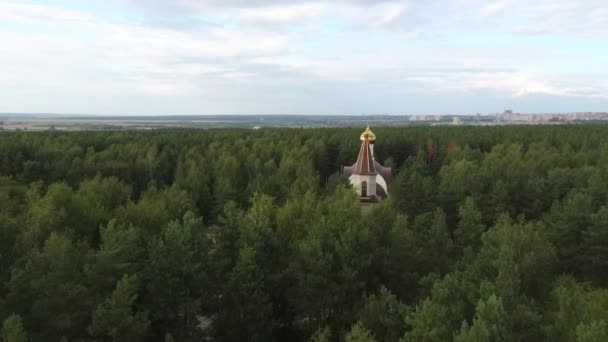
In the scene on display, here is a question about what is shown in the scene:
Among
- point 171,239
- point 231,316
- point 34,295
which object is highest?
point 171,239

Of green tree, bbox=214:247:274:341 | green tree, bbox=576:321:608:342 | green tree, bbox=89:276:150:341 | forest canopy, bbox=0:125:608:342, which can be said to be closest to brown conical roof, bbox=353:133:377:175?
forest canopy, bbox=0:125:608:342

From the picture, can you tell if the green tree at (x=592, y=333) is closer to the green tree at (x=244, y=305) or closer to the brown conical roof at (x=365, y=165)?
the green tree at (x=244, y=305)

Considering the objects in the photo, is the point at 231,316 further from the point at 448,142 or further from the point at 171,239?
the point at 448,142

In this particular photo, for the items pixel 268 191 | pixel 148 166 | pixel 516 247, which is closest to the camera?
pixel 516 247

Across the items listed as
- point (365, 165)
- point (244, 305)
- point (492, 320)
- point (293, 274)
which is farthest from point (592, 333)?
point (365, 165)

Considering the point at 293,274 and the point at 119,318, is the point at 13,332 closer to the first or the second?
the point at 119,318

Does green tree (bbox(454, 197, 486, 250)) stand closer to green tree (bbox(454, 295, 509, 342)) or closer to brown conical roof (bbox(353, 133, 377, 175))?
green tree (bbox(454, 295, 509, 342))

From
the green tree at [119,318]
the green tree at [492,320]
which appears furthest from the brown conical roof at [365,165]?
the green tree at [492,320]

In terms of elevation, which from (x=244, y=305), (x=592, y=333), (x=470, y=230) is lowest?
(x=244, y=305)

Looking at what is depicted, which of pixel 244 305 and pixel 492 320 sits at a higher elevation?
pixel 492 320

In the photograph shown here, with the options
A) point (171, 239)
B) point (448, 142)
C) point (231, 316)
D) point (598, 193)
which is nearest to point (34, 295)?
point (171, 239)

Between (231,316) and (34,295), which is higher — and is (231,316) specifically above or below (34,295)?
below
